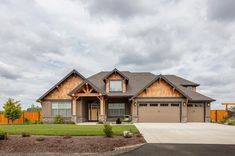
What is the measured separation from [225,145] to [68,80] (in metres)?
23.3

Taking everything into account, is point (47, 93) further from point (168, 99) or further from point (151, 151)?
point (151, 151)

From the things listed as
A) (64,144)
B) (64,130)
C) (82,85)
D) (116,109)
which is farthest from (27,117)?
(64,144)

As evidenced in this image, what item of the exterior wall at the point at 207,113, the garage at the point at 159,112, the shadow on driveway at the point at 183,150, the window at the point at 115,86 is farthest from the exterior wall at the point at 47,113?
the shadow on driveway at the point at 183,150

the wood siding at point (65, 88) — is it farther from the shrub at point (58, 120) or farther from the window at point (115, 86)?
the window at point (115, 86)

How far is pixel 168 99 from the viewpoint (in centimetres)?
3219

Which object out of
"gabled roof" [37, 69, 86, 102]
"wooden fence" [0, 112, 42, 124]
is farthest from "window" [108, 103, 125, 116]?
"wooden fence" [0, 112, 42, 124]

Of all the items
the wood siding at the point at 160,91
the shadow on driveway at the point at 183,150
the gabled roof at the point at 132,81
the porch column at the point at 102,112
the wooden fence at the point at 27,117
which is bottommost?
the wooden fence at the point at 27,117

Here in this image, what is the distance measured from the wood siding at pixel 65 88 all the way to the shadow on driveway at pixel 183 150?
2141cm

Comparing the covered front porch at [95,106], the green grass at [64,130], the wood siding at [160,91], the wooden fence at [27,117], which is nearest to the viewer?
the green grass at [64,130]

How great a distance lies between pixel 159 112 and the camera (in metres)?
32.1

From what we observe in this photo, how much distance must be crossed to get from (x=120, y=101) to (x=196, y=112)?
377 inches

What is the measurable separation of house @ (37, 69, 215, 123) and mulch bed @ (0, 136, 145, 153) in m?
15.5

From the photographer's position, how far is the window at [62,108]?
32812mm

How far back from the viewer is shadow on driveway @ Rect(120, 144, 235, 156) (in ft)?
38.0
